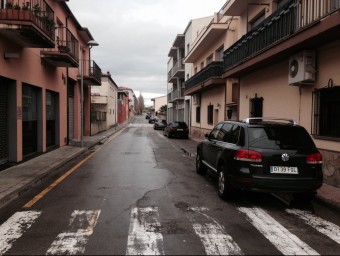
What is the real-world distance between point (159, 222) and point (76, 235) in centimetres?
128

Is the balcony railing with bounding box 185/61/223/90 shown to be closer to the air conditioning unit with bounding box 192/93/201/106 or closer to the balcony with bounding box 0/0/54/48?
the air conditioning unit with bounding box 192/93/201/106

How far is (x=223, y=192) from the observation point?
6.82 meters

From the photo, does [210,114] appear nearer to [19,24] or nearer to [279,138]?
[19,24]

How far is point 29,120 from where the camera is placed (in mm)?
12797

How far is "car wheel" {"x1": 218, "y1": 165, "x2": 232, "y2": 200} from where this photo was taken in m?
6.69

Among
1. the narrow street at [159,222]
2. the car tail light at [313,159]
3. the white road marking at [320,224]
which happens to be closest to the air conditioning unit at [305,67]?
the car tail light at [313,159]

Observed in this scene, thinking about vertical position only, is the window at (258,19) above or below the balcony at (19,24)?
above

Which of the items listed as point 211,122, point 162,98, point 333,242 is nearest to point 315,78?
point 333,242

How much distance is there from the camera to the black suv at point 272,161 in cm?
613

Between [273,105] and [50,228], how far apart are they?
9.35m

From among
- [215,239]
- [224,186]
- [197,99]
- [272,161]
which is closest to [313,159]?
[272,161]

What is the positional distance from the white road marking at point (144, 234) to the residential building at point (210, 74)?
14604 mm

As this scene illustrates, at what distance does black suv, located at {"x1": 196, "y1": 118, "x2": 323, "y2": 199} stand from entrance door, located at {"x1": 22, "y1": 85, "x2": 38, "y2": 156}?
27.5ft

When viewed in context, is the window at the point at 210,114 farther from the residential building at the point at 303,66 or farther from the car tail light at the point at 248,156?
the car tail light at the point at 248,156
